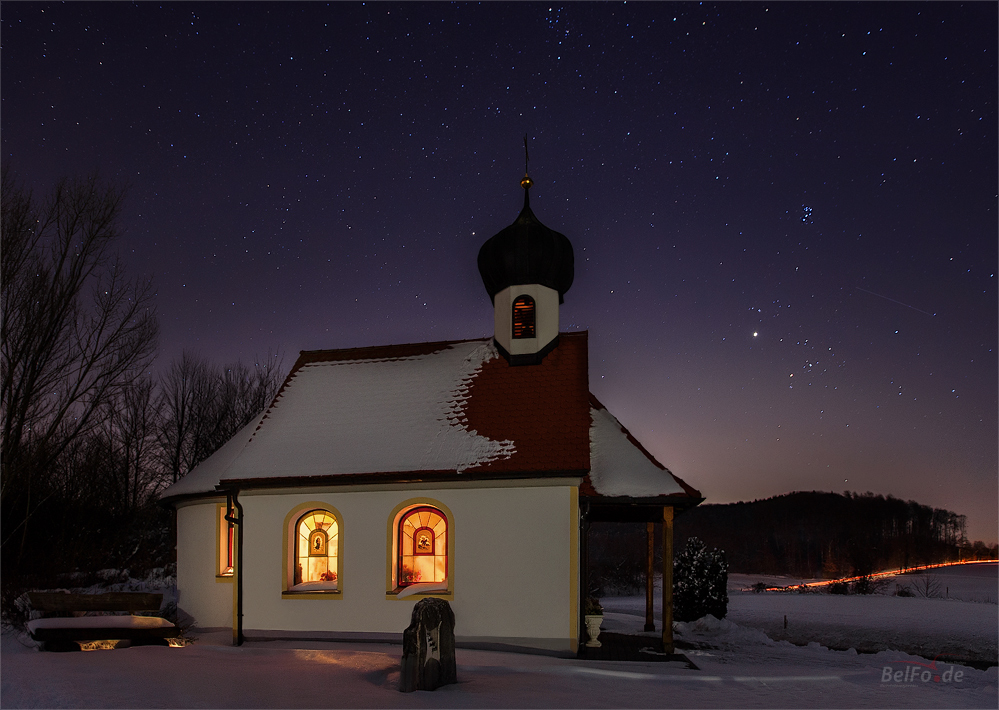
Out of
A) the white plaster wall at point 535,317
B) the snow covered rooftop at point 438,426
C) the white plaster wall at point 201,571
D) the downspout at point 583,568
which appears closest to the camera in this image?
the downspout at point 583,568

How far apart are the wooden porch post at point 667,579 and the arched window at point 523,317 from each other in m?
5.14

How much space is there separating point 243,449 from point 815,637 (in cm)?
1584

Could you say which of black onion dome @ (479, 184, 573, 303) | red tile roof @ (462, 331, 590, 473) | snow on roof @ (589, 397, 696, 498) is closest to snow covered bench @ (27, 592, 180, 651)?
red tile roof @ (462, 331, 590, 473)

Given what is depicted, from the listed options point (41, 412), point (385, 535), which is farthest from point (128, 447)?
point (385, 535)

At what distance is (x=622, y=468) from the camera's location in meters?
13.9

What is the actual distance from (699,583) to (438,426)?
9.33 meters

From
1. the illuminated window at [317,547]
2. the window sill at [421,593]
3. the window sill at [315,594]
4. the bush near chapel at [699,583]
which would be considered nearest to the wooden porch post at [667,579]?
the window sill at [421,593]

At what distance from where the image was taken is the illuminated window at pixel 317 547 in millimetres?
14500

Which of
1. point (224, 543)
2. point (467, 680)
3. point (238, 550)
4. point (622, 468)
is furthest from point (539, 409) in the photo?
point (224, 543)

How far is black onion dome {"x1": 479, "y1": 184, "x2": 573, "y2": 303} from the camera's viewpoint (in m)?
16.8

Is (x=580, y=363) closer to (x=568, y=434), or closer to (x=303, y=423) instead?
(x=568, y=434)

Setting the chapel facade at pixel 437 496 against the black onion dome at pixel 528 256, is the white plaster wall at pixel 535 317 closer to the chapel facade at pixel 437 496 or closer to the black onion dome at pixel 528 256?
the chapel facade at pixel 437 496

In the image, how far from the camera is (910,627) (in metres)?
21.8

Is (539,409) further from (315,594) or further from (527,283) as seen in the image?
(315,594)
